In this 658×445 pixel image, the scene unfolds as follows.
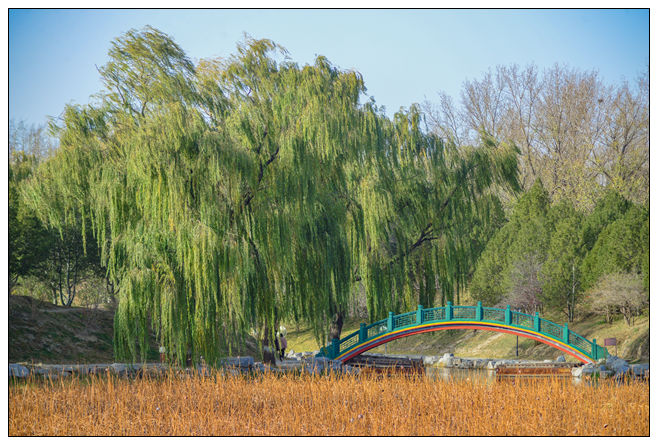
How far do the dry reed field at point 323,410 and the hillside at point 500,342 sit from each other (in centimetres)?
712

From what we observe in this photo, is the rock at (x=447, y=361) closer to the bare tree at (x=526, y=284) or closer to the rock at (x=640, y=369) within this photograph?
the bare tree at (x=526, y=284)

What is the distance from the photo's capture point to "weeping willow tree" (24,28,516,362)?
9664 mm

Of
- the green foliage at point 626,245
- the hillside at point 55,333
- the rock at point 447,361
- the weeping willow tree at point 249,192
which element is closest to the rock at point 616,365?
the green foliage at point 626,245

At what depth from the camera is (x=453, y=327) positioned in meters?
14.2

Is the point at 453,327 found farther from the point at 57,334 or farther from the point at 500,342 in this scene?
the point at 57,334

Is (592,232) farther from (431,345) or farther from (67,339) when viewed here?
(67,339)

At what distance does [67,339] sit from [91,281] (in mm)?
6646

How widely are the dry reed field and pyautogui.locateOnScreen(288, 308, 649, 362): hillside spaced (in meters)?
7.12

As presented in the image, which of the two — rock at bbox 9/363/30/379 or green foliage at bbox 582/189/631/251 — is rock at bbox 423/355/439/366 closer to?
green foliage at bbox 582/189/631/251

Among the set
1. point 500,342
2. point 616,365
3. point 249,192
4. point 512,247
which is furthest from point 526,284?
point 249,192

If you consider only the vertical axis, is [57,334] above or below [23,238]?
below

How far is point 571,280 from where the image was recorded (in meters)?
17.4

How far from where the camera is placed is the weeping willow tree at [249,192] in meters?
9.66

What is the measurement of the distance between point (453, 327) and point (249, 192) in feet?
20.2
